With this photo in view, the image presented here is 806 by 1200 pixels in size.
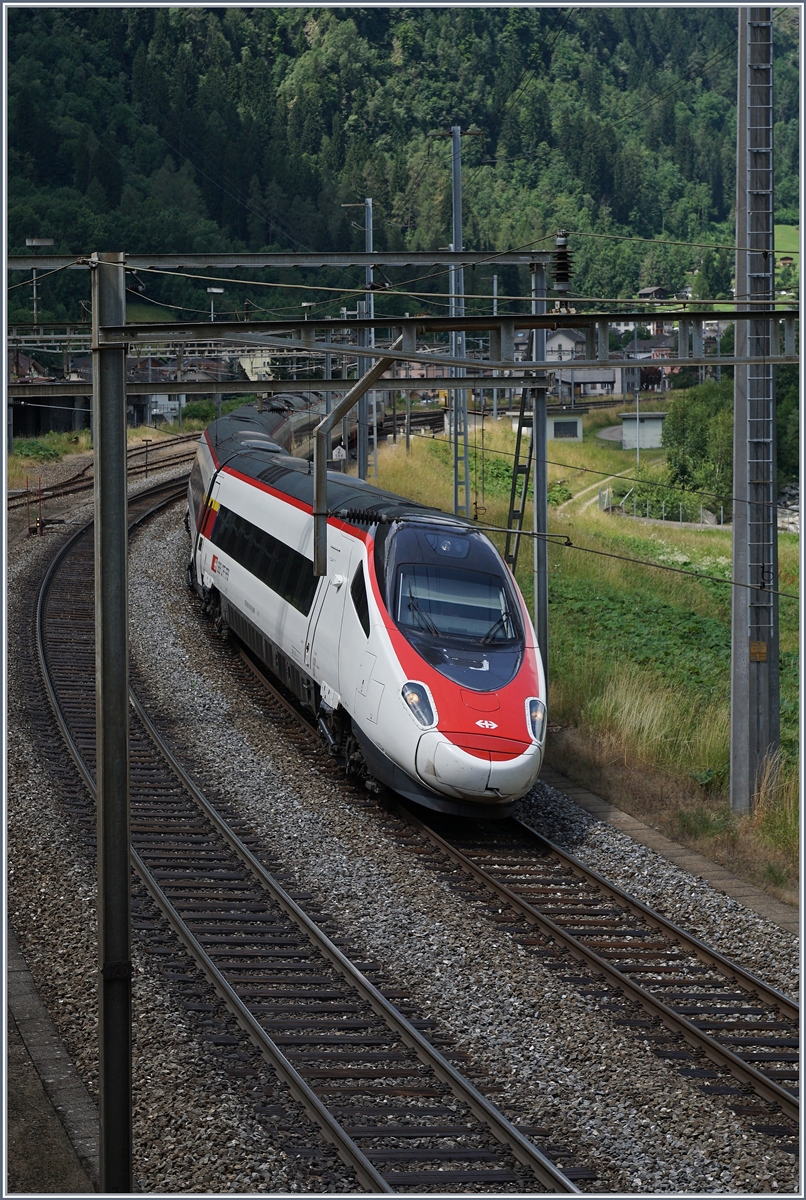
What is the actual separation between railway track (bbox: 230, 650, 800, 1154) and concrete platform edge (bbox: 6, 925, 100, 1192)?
3541mm

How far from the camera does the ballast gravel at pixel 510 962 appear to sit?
24.1ft

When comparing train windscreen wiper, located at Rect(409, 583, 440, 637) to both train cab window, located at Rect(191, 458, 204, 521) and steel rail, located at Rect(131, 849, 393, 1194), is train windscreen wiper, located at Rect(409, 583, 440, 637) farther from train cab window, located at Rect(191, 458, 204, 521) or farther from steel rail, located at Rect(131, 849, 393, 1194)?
train cab window, located at Rect(191, 458, 204, 521)

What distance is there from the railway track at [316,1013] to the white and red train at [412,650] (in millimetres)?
1632

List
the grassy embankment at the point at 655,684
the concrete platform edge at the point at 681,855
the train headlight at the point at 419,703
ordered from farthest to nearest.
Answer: the grassy embankment at the point at 655,684 → the train headlight at the point at 419,703 → the concrete platform edge at the point at 681,855

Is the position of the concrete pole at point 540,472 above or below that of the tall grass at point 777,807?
above

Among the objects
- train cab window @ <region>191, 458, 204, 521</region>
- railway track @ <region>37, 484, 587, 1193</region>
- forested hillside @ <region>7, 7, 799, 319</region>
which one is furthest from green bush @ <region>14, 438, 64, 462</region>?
forested hillside @ <region>7, 7, 799, 319</region>

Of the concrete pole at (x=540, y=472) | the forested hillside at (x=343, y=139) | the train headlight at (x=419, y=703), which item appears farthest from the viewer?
the forested hillside at (x=343, y=139)

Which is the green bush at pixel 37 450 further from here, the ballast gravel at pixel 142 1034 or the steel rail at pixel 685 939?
the steel rail at pixel 685 939

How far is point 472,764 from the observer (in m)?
11.7

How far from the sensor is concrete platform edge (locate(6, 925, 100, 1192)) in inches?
293

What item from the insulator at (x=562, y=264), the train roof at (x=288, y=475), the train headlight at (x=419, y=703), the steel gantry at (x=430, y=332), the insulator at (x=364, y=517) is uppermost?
the insulator at (x=562, y=264)

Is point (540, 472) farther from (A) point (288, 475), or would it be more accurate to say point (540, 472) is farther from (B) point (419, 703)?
(A) point (288, 475)

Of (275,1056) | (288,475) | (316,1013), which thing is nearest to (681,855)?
(316,1013)

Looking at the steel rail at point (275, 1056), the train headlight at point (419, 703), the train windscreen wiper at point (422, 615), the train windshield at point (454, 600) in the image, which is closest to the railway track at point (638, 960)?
the train headlight at point (419, 703)
